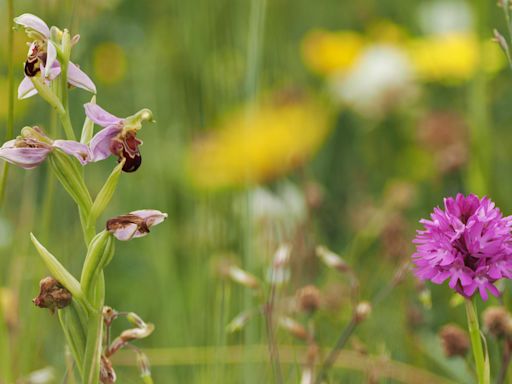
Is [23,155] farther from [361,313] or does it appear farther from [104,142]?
[361,313]

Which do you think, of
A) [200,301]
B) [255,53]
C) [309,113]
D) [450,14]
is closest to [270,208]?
[309,113]

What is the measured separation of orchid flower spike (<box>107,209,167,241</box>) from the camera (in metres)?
0.60

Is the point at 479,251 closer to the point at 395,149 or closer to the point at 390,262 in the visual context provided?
the point at 390,262

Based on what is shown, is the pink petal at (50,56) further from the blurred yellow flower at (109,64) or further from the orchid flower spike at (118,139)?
the blurred yellow flower at (109,64)

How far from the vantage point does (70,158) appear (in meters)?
0.62

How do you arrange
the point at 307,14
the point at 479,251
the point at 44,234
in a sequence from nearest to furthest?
the point at 479,251, the point at 44,234, the point at 307,14

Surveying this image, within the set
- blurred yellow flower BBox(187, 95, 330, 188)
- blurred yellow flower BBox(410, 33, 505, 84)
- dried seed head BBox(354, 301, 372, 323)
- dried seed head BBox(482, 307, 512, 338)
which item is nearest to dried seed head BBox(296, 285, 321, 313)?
dried seed head BBox(354, 301, 372, 323)

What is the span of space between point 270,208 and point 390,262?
0.31 m

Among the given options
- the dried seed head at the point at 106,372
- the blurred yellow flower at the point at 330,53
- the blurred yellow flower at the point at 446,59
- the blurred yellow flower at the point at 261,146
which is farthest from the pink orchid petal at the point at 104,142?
the blurred yellow flower at the point at 330,53

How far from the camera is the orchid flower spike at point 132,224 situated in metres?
0.60

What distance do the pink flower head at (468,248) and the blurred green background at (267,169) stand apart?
18 centimetres

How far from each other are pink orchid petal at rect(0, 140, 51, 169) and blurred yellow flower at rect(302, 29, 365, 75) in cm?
140

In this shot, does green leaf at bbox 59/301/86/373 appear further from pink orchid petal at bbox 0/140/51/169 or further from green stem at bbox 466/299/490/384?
green stem at bbox 466/299/490/384

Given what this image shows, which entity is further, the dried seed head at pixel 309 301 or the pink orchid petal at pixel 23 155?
→ the dried seed head at pixel 309 301
